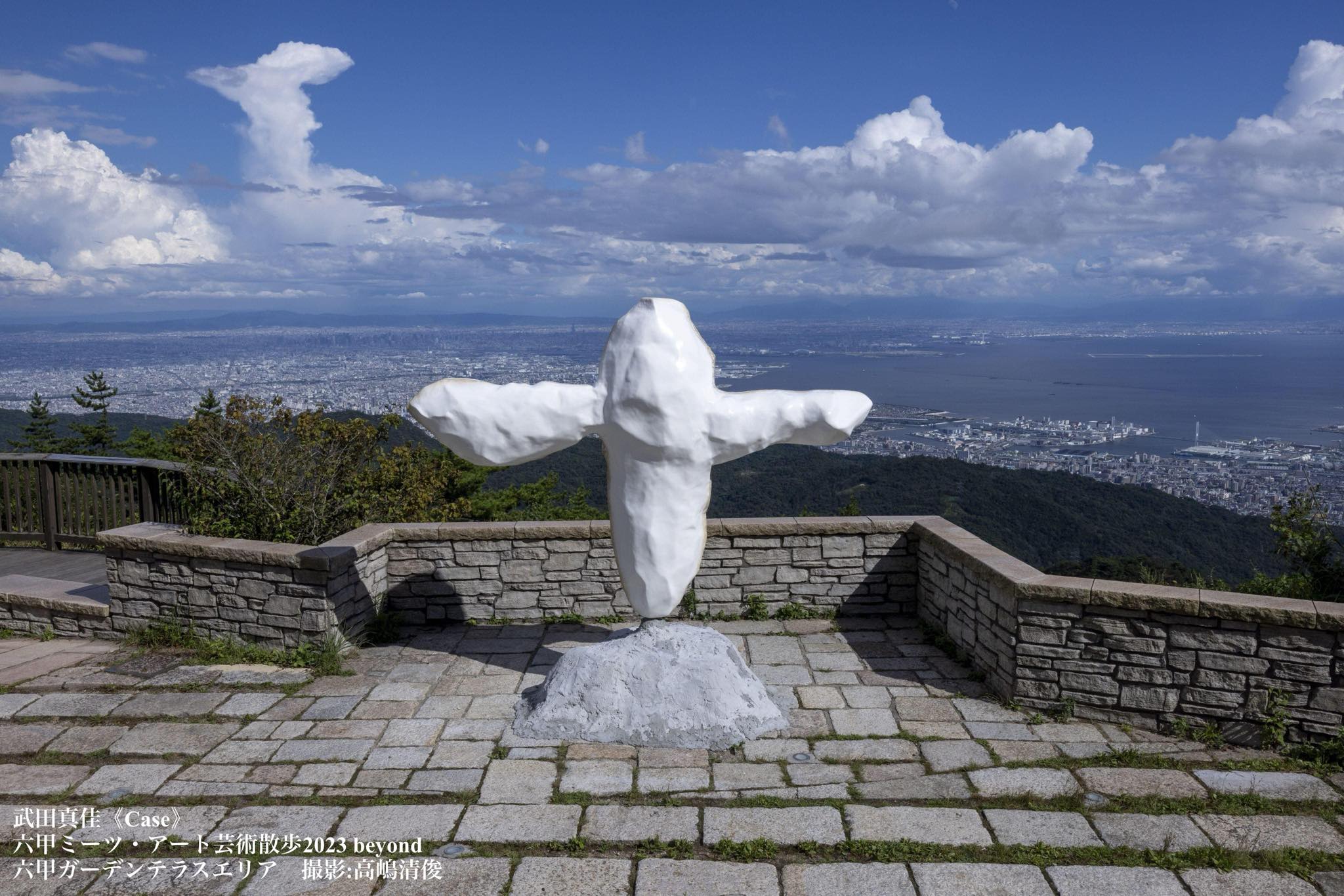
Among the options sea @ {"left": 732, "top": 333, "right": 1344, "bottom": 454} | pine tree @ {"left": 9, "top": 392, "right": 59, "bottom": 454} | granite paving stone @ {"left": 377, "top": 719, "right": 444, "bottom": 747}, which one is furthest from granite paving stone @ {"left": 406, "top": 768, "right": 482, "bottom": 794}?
sea @ {"left": 732, "top": 333, "right": 1344, "bottom": 454}

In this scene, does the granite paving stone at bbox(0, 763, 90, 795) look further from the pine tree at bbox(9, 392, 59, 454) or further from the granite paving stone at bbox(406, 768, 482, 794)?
the pine tree at bbox(9, 392, 59, 454)

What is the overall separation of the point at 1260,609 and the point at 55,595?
8404 mm

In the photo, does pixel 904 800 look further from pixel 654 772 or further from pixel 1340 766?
pixel 1340 766

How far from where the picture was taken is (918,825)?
3752 mm

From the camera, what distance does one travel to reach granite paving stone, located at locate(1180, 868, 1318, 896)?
3.25 metres

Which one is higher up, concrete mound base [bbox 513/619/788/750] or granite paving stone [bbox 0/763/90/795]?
concrete mound base [bbox 513/619/788/750]

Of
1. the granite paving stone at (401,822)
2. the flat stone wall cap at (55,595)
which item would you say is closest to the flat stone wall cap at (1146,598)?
the granite paving stone at (401,822)

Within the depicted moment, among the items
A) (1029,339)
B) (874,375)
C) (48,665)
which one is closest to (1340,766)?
(48,665)

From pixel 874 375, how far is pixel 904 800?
39046 mm

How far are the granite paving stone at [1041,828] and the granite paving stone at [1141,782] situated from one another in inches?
14.6

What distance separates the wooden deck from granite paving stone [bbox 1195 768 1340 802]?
832 cm

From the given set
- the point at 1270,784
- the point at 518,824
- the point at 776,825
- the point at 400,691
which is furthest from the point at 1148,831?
the point at 400,691

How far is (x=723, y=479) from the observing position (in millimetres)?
18922

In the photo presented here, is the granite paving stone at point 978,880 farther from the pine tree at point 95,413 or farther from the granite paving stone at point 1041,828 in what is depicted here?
the pine tree at point 95,413
